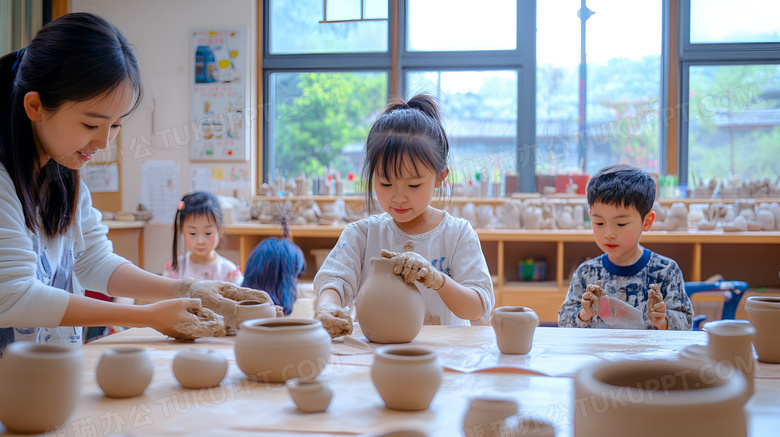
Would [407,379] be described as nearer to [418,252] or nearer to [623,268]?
[418,252]

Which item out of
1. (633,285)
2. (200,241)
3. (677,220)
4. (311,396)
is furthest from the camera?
(677,220)

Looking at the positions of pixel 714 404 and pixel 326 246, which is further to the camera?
pixel 326 246

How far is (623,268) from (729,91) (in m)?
3.36

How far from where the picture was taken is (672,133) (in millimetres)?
4691

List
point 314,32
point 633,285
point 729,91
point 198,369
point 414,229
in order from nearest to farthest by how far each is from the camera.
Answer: point 198,369 → point 414,229 → point 633,285 → point 729,91 → point 314,32

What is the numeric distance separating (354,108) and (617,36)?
218cm

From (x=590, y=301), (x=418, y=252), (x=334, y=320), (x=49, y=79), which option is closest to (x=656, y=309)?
(x=590, y=301)

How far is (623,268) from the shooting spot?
2066 millimetres

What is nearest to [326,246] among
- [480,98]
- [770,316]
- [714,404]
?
[480,98]

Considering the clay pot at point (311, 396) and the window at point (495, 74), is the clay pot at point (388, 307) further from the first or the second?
the window at point (495, 74)

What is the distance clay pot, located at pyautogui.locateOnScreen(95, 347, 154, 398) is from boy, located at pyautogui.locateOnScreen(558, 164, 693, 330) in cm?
135

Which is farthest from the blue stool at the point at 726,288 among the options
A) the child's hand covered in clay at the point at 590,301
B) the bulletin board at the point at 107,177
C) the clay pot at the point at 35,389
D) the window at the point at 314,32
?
the bulletin board at the point at 107,177

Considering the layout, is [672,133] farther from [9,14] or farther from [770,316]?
[9,14]

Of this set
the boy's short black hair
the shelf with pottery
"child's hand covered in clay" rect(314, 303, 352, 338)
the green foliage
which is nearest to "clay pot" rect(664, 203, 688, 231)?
the shelf with pottery
